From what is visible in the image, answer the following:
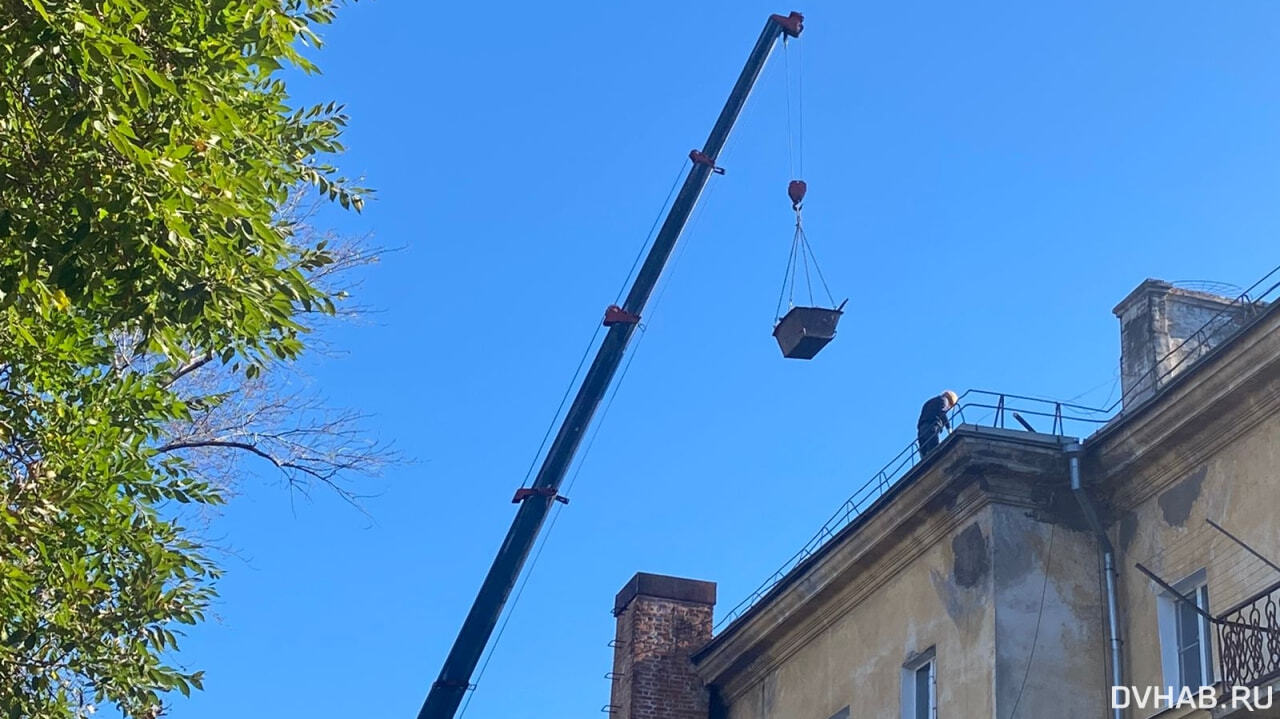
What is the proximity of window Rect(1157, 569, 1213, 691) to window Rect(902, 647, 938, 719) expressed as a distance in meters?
2.80

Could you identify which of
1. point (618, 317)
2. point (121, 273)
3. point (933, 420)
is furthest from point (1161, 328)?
point (121, 273)

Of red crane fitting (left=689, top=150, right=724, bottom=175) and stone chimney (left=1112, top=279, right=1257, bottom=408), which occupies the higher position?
red crane fitting (left=689, top=150, right=724, bottom=175)

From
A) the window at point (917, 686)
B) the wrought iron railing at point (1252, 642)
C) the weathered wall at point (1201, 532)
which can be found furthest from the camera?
the window at point (917, 686)

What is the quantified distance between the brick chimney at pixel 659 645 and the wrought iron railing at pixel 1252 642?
33.6 feet

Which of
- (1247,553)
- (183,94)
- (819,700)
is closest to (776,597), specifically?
(819,700)

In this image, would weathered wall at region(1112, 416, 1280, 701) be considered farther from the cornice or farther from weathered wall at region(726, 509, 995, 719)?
weathered wall at region(726, 509, 995, 719)

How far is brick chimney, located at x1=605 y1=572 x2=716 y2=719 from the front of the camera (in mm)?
22219

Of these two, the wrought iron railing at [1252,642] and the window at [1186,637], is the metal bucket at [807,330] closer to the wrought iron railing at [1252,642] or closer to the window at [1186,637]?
the window at [1186,637]

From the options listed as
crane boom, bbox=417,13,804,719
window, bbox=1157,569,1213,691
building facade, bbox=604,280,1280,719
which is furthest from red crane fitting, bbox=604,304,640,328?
window, bbox=1157,569,1213,691

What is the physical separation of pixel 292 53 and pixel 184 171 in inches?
59.1

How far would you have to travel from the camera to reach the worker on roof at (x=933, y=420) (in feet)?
60.6

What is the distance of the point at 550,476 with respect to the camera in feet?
66.7

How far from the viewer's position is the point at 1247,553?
1390 cm

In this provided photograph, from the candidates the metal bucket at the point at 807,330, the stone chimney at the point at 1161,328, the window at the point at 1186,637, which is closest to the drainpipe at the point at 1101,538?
the window at the point at 1186,637
